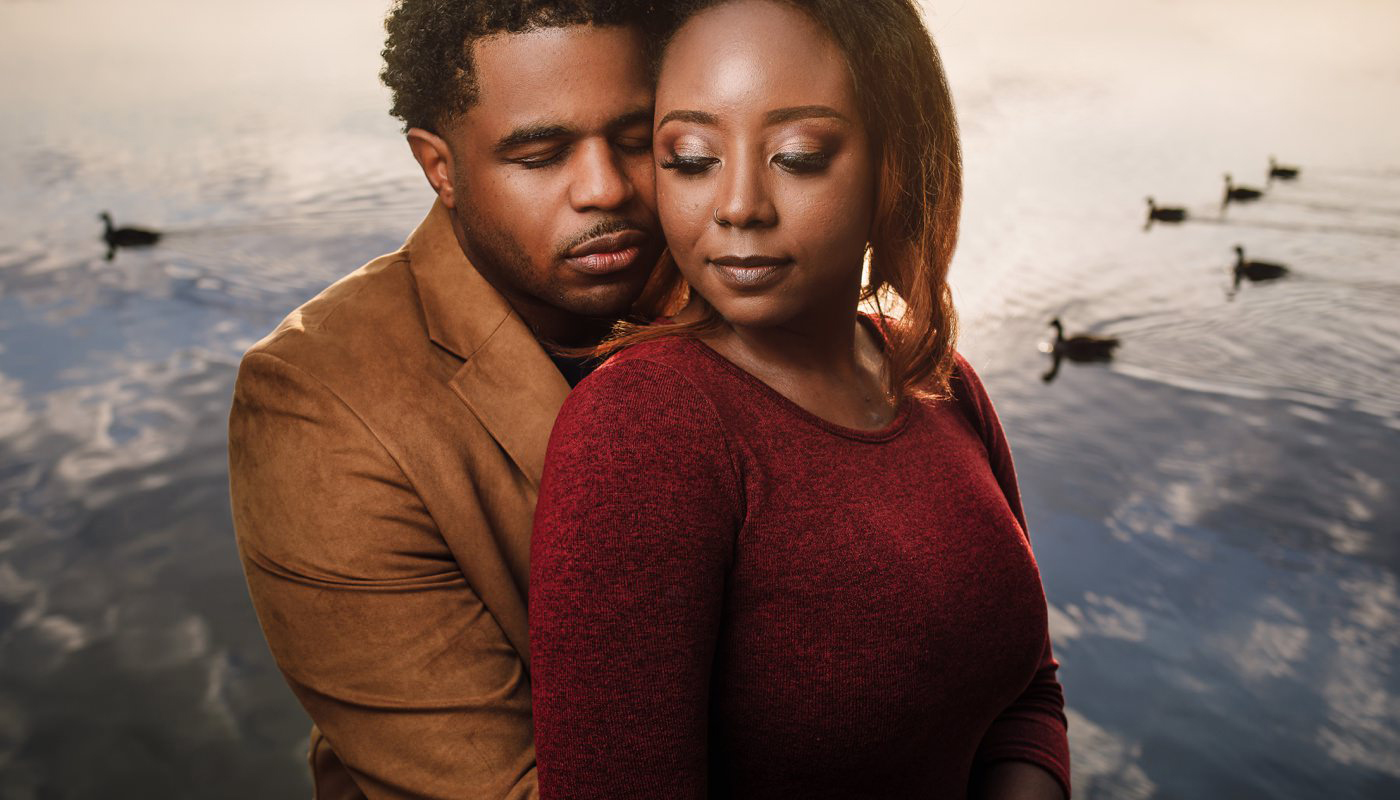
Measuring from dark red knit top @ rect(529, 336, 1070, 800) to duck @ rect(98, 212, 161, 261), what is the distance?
10781 millimetres

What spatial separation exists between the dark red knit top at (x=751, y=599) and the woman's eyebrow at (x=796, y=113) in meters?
0.36

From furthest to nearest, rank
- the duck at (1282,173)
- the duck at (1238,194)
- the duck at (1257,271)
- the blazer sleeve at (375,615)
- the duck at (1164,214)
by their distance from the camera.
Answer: the duck at (1282,173)
the duck at (1238,194)
the duck at (1164,214)
the duck at (1257,271)
the blazer sleeve at (375,615)

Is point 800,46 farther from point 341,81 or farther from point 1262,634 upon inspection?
point 341,81

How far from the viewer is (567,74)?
1.96 metres

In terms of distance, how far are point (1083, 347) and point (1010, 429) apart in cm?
168

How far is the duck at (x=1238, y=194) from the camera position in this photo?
1595 cm

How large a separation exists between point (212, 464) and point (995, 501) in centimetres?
641

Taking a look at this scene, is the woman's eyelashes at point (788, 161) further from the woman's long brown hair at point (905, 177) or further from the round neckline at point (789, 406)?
the round neckline at point (789, 406)

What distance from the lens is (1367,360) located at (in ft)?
32.6

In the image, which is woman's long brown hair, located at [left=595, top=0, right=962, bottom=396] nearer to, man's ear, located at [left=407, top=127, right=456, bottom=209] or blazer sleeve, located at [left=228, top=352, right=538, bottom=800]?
blazer sleeve, located at [left=228, top=352, right=538, bottom=800]

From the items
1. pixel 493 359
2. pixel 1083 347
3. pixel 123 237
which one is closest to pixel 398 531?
pixel 493 359

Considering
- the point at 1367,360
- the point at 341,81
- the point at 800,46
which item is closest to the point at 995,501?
the point at 800,46

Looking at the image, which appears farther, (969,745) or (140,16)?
(140,16)

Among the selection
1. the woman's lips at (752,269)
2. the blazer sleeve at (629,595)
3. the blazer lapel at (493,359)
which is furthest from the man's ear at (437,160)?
the blazer sleeve at (629,595)
